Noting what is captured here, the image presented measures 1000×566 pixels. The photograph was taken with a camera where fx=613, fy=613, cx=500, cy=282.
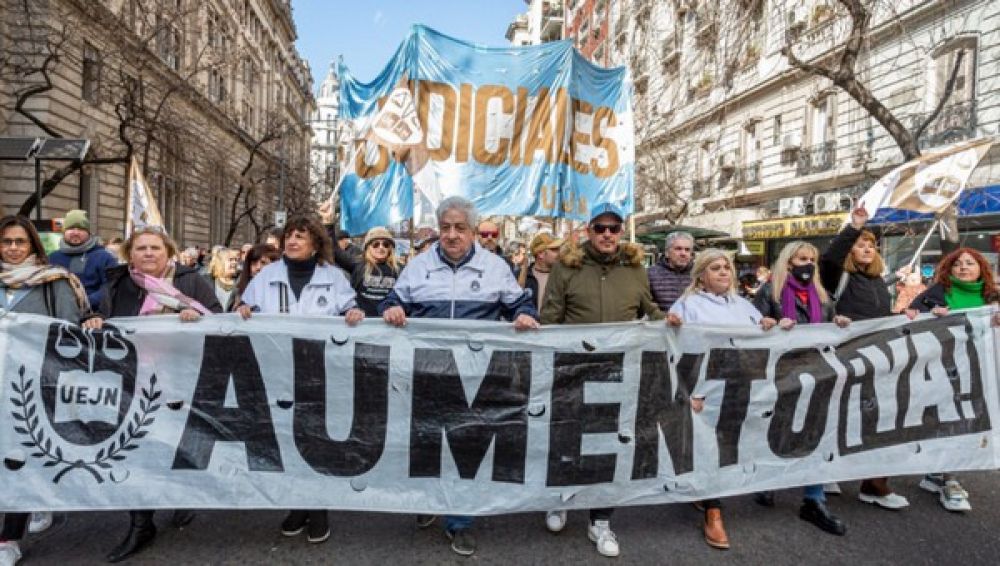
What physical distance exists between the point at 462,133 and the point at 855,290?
3584 millimetres

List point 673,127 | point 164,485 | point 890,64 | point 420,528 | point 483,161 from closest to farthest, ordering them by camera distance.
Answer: point 164,485 < point 420,528 < point 483,161 < point 890,64 < point 673,127

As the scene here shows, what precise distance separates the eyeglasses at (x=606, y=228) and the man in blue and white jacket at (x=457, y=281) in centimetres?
59

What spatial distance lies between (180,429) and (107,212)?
23.2 metres

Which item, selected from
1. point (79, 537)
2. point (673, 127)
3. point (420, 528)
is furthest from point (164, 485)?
point (673, 127)

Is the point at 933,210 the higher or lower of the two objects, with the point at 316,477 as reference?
higher

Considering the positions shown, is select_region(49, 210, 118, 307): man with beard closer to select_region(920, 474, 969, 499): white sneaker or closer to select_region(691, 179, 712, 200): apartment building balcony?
select_region(920, 474, 969, 499): white sneaker

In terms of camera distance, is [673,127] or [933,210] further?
[673,127]

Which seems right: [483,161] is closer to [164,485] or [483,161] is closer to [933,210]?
[164,485]

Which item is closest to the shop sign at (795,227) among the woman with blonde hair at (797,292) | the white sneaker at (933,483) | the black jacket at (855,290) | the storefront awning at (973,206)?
the storefront awning at (973,206)

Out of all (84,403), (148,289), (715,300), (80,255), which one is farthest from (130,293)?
(715,300)

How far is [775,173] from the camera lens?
898 inches

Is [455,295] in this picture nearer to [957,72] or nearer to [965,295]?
[965,295]

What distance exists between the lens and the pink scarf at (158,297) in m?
3.49

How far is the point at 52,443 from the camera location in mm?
3164
